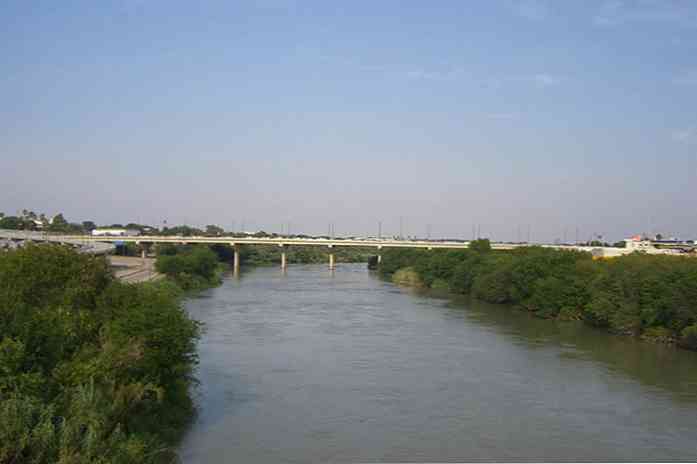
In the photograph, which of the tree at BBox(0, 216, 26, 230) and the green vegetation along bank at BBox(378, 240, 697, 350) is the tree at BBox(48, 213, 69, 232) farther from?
the green vegetation along bank at BBox(378, 240, 697, 350)

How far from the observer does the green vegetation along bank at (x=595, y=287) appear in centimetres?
1781

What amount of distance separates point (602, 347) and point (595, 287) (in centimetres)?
490

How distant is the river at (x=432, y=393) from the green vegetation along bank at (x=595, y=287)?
0.77 meters

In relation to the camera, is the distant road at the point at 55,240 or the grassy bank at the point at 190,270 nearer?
the grassy bank at the point at 190,270

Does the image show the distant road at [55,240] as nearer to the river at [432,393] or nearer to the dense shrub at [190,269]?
the dense shrub at [190,269]

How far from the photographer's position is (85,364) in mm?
7215

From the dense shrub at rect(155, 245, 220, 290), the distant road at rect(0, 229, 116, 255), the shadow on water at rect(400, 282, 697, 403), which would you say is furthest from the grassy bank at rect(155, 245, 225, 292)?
the shadow on water at rect(400, 282, 697, 403)

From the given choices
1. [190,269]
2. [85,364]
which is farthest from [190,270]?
[85,364]

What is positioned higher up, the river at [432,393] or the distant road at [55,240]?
the distant road at [55,240]

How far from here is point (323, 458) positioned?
848 cm

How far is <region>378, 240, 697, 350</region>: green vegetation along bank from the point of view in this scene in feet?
58.4

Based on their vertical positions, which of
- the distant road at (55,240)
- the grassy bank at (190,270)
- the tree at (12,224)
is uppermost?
the tree at (12,224)

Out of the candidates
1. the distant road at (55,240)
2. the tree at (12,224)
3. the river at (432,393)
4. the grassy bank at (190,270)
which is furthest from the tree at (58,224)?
the river at (432,393)

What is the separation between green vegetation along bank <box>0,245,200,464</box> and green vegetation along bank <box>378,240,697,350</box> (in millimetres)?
12466
